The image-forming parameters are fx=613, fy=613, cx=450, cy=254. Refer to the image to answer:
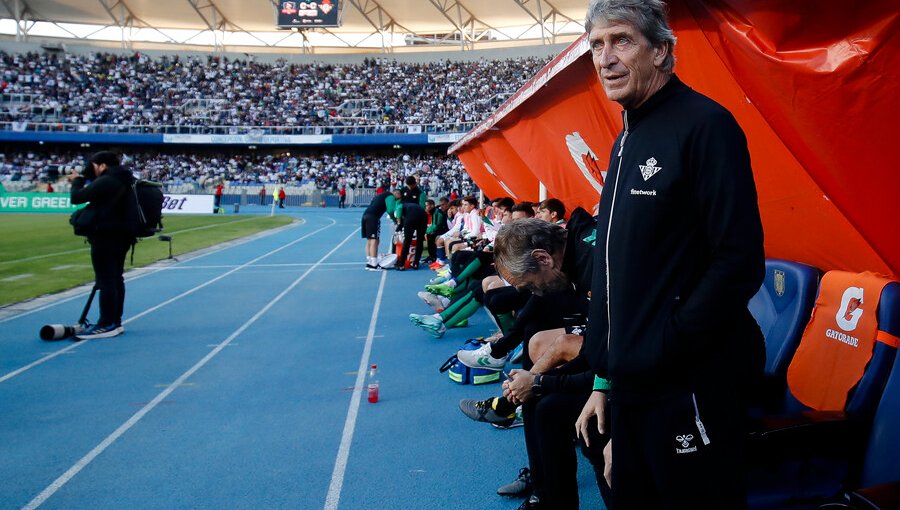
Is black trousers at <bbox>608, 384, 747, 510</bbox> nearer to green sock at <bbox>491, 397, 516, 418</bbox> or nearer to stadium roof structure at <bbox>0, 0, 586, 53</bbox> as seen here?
green sock at <bbox>491, 397, 516, 418</bbox>

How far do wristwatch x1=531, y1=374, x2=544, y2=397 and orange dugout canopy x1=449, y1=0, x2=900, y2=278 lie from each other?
1637mm

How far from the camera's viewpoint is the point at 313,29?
5419 centimetres

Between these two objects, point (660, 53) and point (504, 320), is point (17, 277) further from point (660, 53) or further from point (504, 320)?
point (660, 53)

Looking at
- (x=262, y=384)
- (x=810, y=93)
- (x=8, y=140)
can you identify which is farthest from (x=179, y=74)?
(x=810, y=93)

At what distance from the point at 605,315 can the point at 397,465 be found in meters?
2.29

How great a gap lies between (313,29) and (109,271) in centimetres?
5235

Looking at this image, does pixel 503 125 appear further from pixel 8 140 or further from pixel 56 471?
pixel 8 140

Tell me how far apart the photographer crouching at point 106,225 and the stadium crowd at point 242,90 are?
37.1 meters

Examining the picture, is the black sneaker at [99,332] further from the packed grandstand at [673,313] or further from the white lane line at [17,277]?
the white lane line at [17,277]

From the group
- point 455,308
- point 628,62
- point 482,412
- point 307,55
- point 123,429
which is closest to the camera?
point 628,62

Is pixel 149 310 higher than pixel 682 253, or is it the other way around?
pixel 682 253

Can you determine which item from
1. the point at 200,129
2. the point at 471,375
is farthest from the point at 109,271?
the point at 200,129

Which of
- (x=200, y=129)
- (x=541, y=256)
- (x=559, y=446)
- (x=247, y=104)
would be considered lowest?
(x=559, y=446)

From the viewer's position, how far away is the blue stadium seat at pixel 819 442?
2.16 metres
